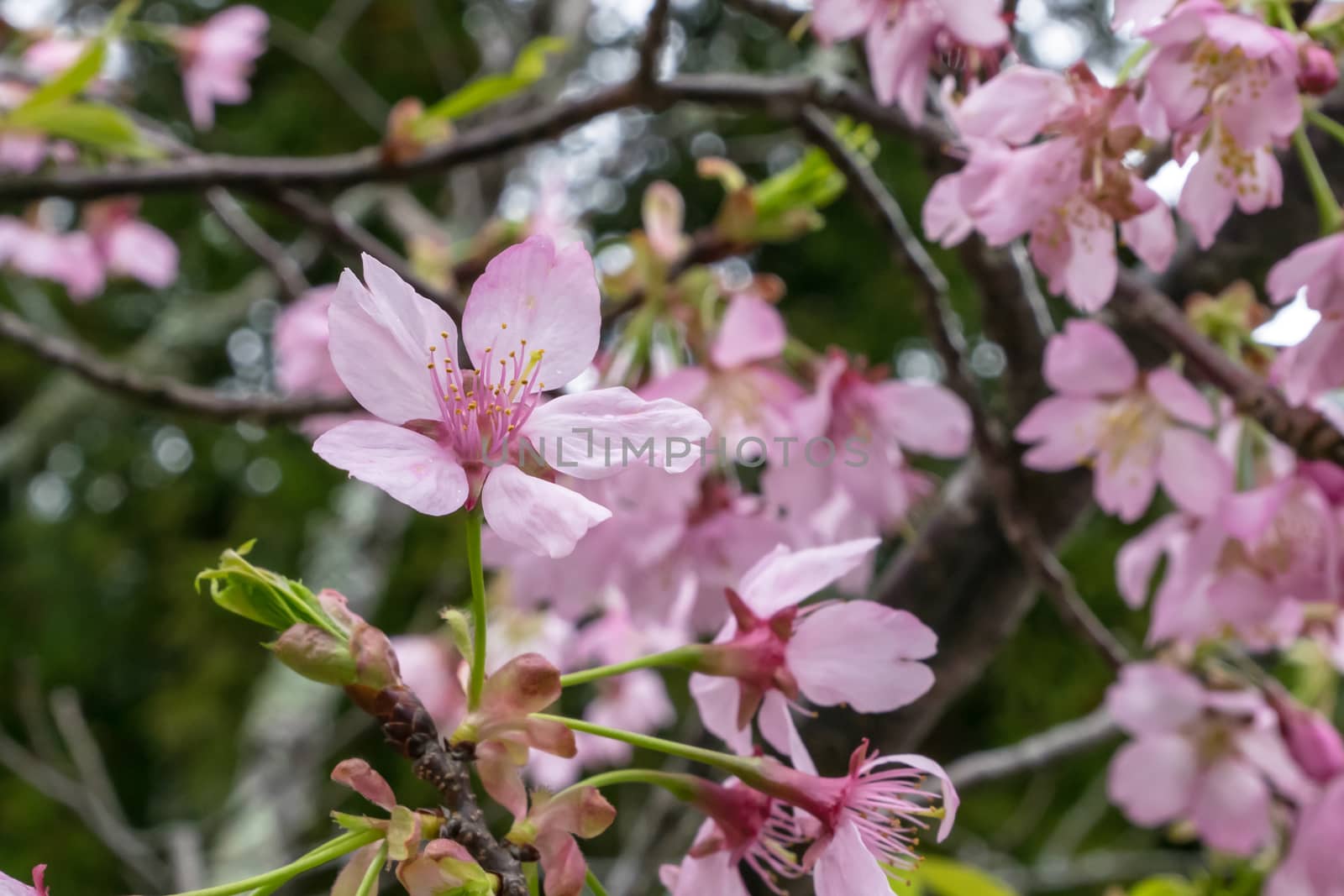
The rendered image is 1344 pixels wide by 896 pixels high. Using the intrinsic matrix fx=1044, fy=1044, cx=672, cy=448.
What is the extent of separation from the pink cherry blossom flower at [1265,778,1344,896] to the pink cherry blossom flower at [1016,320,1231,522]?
0.78ft

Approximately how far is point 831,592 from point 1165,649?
1.45 ft

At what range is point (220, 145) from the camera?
355 centimetres

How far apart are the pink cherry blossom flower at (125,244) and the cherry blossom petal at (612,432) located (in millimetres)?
1625

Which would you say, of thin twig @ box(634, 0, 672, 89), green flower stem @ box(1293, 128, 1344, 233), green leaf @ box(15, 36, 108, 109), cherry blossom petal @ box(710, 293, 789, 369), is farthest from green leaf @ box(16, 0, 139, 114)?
green flower stem @ box(1293, 128, 1344, 233)

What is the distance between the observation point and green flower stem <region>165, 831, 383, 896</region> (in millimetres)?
344

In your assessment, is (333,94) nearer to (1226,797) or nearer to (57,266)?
(57,266)

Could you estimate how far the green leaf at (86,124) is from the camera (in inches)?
36.2

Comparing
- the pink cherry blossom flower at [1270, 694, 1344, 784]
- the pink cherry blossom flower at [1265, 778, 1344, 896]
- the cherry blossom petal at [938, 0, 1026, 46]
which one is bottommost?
the pink cherry blossom flower at [1270, 694, 1344, 784]

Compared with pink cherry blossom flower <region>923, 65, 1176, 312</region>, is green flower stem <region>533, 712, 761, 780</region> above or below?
below

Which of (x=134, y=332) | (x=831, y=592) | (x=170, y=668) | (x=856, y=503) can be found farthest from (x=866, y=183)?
(x=134, y=332)

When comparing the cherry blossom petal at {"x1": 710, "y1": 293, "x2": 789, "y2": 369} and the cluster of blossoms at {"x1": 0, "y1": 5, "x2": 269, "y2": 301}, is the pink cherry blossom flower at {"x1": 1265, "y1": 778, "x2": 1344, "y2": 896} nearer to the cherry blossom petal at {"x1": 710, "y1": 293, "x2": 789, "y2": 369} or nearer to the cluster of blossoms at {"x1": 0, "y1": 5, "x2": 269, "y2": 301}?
the cherry blossom petal at {"x1": 710, "y1": 293, "x2": 789, "y2": 369}

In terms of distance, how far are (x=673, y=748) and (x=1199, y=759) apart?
34.7 inches

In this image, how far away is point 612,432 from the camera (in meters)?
0.39

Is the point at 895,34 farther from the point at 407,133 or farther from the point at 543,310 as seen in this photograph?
the point at 407,133
